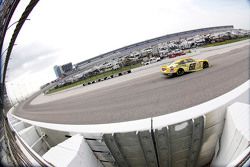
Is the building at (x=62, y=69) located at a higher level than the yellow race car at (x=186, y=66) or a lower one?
higher

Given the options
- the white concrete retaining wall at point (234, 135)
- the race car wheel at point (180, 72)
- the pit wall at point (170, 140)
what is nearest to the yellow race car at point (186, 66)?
Result: the race car wheel at point (180, 72)

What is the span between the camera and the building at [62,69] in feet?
57.4

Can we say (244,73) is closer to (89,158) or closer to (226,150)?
(226,150)

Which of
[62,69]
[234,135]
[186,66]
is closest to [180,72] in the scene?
[186,66]

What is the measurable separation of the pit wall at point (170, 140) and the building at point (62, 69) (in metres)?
14.6

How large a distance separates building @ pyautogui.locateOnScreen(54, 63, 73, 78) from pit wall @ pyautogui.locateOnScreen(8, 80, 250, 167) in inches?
575

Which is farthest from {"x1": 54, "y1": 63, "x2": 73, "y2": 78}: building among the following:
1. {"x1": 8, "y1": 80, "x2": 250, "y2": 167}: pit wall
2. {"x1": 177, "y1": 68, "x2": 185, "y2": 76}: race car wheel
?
{"x1": 8, "y1": 80, "x2": 250, "y2": 167}: pit wall

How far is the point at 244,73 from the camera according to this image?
21.1 feet

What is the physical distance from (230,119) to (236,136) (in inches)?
18.1

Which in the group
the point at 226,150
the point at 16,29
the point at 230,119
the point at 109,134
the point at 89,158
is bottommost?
the point at 226,150

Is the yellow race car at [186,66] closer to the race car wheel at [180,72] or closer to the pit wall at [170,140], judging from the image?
the race car wheel at [180,72]

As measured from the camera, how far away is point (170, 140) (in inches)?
144

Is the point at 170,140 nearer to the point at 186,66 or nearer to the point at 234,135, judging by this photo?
the point at 234,135

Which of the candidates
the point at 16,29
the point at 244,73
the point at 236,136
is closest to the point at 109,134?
the point at 236,136
